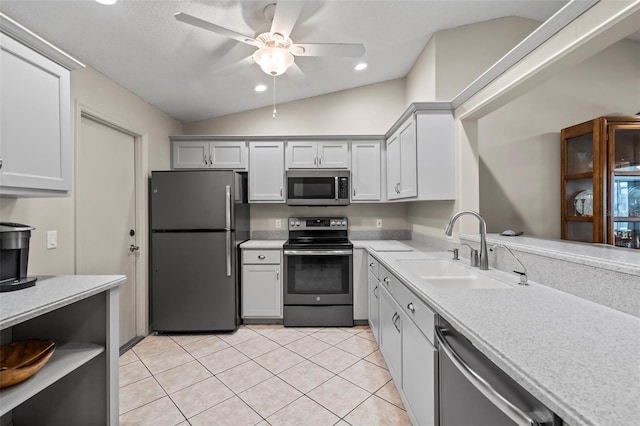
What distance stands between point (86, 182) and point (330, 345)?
255 cm

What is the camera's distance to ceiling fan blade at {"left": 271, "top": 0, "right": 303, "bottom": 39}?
1414 millimetres

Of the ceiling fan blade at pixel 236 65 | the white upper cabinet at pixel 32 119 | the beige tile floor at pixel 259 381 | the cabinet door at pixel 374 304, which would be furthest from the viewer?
the cabinet door at pixel 374 304

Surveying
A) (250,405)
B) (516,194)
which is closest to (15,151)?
(250,405)

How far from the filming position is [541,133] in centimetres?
267

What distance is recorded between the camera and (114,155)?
2.51m

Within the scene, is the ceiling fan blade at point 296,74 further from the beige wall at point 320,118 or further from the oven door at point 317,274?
the oven door at point 317,274

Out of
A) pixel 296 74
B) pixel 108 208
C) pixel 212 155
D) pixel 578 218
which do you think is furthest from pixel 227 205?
pixel 578 218

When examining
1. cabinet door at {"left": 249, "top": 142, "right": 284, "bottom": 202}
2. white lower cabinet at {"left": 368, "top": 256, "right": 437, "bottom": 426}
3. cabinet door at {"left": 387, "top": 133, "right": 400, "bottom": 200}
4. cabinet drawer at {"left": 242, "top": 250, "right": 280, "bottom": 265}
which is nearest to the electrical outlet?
cabinet drawer at {"left": 242, "top": 250, "right": 280, "bottom": 265}

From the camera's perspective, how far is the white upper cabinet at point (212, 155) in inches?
131

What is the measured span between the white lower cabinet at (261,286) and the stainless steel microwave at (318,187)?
2.44 ft

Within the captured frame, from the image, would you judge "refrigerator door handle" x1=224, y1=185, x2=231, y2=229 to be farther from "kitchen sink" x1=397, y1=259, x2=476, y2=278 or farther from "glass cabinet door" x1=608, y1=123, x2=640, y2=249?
"glass cabinet door" x1=608, y1=123, x2=640, y2=249

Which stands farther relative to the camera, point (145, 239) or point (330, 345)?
point (145, 239)

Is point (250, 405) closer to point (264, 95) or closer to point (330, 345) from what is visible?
point (330, 345)

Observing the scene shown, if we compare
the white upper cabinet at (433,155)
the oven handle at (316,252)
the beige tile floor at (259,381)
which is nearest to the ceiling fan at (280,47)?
the white upper cabinet at (433,155)
